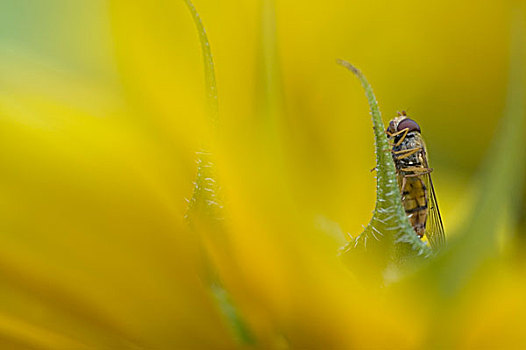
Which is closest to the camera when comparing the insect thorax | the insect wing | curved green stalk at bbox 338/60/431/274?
curved green stalk at bbox 338/60/431/274

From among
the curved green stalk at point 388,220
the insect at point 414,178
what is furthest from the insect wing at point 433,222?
the curved green stalk at point 388,220

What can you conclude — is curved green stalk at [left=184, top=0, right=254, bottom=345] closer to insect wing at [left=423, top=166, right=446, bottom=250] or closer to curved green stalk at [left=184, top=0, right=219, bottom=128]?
curved green stalk at [left=184, top=0, right=219, bottom=128]

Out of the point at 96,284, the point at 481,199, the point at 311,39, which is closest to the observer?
the point at 481,199

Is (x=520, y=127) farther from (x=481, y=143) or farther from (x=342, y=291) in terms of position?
(x=481, y=143)

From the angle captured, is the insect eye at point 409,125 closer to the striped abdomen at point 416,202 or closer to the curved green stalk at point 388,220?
the striped abdomen at point 416,202

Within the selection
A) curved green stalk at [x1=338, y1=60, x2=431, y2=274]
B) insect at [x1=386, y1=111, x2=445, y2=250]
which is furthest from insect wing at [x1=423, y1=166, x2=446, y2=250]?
curved green stalk at [x1=338, y1=60, x2=431, y2=274]

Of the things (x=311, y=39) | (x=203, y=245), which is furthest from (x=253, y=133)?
(x=311, y=39)
